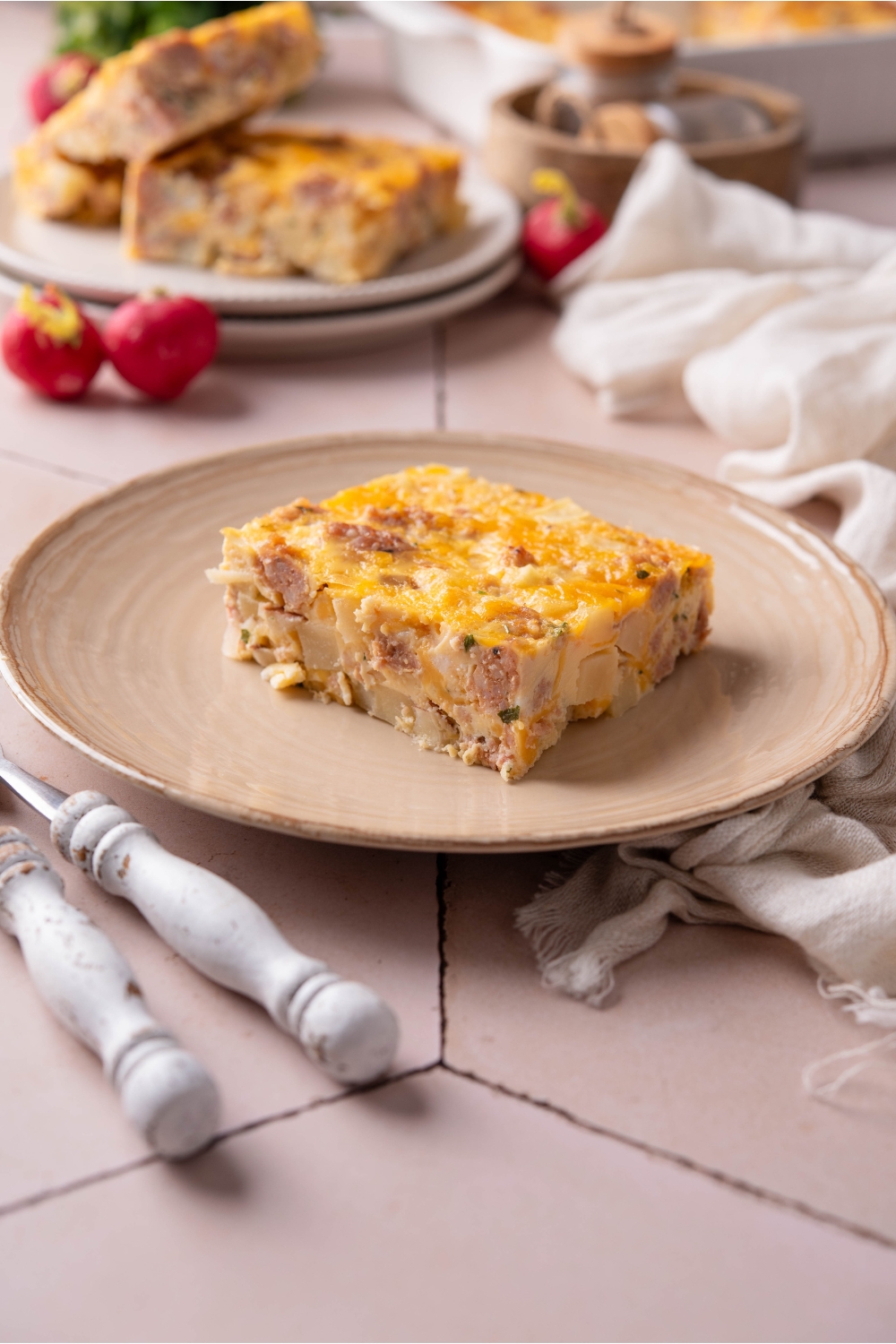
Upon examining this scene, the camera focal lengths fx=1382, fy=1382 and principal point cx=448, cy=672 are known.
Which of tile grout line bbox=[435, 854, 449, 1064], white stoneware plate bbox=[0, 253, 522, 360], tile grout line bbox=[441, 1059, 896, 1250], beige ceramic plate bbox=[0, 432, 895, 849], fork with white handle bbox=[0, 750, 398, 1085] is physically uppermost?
fork with white handle bbox=[0, 750, 398, 1085]

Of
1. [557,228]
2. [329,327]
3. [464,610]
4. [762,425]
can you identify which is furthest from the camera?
[557,228]

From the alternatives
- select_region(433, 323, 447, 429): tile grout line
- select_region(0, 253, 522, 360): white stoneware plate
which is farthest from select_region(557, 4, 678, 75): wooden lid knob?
select_region(433, 323, 447, 429): tile grout line

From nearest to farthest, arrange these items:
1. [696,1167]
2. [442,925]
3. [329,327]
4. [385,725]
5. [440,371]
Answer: [696,1167]
[442,925]
[385,725]
[329,327]
[440,371]

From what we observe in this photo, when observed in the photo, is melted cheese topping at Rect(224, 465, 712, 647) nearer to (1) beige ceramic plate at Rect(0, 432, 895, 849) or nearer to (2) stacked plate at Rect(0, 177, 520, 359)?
(1) beige ceramic plate at Rect(0, 432, 895, 849)

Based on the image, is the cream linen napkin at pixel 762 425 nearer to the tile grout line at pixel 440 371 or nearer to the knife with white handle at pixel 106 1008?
the tile grout line at pixel 440 371

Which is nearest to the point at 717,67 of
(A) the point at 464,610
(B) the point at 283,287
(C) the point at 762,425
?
(B) the point at 283,287

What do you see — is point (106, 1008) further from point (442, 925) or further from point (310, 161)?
point (310, 161)

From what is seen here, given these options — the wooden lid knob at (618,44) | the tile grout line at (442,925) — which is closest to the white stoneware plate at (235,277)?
the wooden lid knob at (618,44)

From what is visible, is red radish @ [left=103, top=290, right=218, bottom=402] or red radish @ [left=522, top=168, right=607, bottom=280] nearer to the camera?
red radish @ [left=103, top=290, right=218, bottom=402]

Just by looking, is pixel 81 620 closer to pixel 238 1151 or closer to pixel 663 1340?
pixel 238 1151

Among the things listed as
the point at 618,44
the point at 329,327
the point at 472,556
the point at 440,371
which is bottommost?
the point at 440,371
